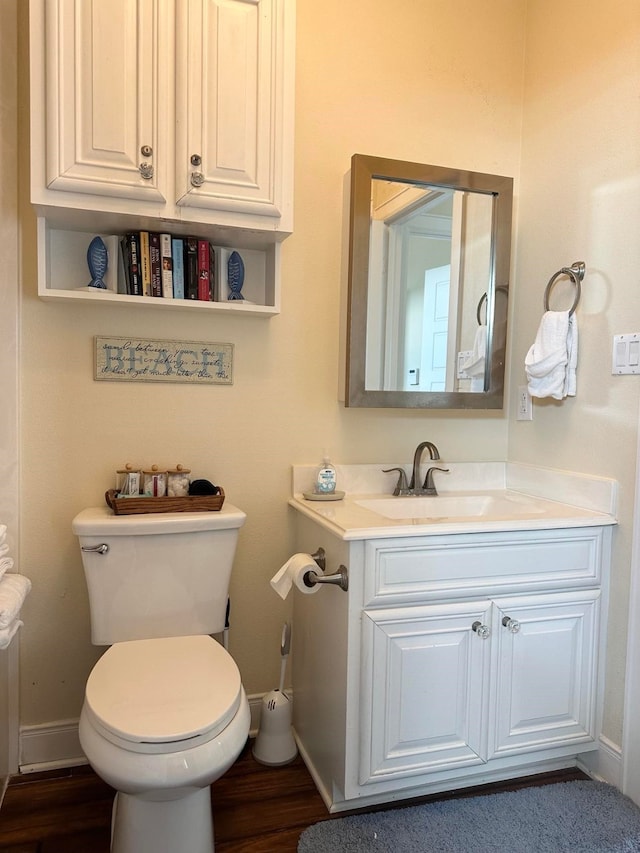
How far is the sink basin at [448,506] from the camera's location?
1.99 metres

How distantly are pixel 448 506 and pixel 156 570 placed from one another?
0.99 meters

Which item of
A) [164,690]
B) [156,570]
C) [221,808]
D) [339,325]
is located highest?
[339,325]

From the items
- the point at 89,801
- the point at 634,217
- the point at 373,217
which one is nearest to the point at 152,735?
the point at 89,801

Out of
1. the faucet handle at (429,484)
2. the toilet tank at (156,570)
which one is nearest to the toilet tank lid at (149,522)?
the toilet tank at (156,570)

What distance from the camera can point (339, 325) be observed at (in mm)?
2086

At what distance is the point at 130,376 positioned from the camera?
1884mm

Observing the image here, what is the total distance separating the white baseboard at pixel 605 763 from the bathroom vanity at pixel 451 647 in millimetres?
30

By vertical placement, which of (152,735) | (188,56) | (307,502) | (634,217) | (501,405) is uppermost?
(188,56)

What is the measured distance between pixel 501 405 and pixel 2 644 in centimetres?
169

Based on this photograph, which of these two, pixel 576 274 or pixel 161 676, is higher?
pixel 576 274

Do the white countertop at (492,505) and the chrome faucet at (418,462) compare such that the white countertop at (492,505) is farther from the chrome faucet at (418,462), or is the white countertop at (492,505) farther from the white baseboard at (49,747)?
the white baseboard at (49,747)

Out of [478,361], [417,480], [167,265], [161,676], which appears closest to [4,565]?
[161,676]

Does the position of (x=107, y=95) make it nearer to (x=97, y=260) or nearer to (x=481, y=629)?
(x=97, y=260)

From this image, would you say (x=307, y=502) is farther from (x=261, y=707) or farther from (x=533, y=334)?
(x=533, y=334)
